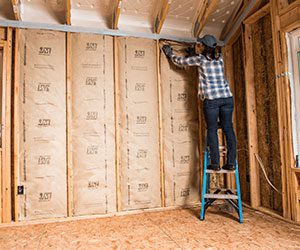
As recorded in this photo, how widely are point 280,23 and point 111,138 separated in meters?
2.35

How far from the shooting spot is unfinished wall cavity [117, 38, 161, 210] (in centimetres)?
333

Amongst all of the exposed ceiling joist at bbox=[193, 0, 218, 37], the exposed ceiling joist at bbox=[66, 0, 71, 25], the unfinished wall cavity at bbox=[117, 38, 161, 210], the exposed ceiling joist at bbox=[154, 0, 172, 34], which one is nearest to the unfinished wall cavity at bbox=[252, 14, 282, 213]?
the exposed ceiling joist at bbox=[193, 0, 218, 37]

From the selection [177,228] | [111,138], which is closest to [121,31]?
[111,138]

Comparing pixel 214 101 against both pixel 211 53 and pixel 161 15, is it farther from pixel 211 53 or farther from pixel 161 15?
pixel 161 15

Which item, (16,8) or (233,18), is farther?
(233,18)

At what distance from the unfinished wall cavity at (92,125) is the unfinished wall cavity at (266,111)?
74.6 inches

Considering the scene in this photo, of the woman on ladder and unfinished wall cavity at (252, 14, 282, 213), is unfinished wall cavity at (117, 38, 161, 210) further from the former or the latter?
unfinished wall cavity at (252, 14, 282, 213)

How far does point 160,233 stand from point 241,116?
2045mm

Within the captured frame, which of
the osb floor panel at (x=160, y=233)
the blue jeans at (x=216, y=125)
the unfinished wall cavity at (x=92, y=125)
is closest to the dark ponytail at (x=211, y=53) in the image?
the blue jeans at (x=216, y=125)

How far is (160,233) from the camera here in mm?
2529

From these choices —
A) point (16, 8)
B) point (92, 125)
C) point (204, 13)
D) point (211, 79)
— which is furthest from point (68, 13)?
point (211, 79)

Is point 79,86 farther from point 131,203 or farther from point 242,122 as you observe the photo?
point 242,122

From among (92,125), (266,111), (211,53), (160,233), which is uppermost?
(211,53)

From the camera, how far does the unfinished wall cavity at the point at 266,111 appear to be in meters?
3.04
